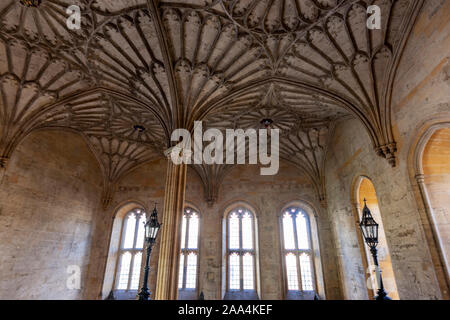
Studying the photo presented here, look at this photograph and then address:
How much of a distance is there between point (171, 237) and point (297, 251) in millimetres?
8352

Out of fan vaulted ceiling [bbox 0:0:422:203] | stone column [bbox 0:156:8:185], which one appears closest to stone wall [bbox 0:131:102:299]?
stone column [bbox 0:156:8:185]

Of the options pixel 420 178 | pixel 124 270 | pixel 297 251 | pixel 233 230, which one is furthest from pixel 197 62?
pixel 124 270

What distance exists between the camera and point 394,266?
7.06 metres

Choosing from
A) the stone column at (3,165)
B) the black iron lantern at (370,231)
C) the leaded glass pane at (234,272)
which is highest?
the stone column at (3,165)

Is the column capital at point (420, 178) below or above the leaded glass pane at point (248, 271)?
above

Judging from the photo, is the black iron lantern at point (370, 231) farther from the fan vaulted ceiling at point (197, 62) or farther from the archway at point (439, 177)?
the fan vaulted ceiling at point (197, 62)

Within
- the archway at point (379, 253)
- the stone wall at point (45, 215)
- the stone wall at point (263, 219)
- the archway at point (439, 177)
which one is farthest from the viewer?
the stone wall at point (263, 219)

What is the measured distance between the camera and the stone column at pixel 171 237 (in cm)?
643

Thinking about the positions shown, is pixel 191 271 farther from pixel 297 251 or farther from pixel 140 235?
pixel 297 251

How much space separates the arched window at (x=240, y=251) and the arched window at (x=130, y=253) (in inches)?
193

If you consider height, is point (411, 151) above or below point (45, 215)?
above

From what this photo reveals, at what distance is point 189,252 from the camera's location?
12867mm

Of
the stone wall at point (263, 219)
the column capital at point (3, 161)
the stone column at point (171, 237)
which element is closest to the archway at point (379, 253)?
the stone wall at point (263, 219)

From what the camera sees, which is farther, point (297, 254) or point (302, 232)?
point (302, 232)
